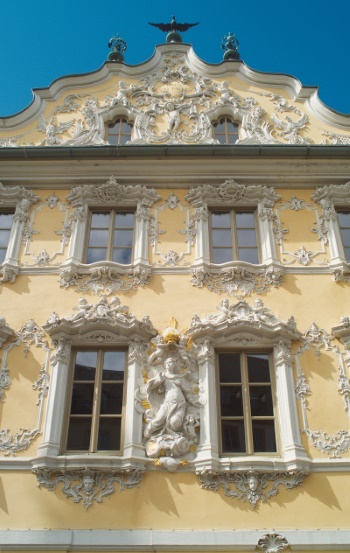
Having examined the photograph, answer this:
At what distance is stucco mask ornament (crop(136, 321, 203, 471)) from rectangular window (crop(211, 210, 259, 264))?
220 cm

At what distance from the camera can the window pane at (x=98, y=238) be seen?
1225cm

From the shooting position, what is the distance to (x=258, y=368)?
10.5 metres

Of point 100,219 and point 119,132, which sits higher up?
point 119,132

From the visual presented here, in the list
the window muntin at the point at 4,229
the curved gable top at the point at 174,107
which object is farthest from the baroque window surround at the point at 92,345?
the curved gable top at the point at 174,107

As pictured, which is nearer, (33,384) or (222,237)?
(33,384)

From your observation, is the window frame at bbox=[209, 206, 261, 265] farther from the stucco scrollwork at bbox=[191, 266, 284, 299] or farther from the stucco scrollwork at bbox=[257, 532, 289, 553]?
the stucco scrollwork at bbox=[257, 532, 289, 553]

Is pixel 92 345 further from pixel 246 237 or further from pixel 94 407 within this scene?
pixel 246 237

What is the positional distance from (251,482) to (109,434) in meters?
2.55

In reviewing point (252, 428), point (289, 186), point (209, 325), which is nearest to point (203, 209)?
point (289, 186)

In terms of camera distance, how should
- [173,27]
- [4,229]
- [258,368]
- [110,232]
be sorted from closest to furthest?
1. [258,368]
2. [110,232]
3. [4,229]
4. [173,27]

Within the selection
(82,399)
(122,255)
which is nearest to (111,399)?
(82,399)

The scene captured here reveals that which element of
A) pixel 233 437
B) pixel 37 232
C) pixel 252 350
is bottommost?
pixel 233 437

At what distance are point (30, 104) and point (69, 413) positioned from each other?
8201 mm

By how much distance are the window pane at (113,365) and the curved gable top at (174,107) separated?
533 centimetres
